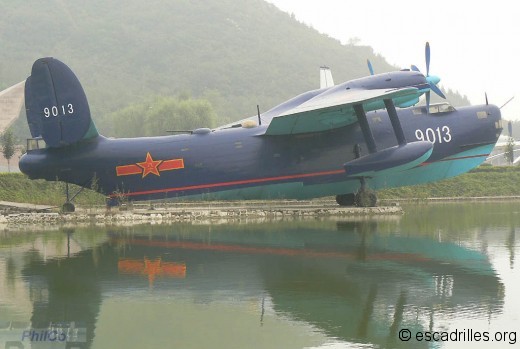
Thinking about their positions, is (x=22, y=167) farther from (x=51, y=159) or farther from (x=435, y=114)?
(x=435, y=114)


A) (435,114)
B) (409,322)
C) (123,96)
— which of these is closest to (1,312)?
(409,322)

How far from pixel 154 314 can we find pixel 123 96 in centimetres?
13337

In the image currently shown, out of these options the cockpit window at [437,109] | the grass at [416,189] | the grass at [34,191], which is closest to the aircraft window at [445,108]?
the cockpit window at [437,109]

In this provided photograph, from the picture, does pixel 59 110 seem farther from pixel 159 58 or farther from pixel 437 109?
pixel 159 58

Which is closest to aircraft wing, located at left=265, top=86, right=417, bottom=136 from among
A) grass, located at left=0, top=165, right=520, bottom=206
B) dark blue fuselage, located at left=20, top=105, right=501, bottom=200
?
dark blue fuselage, located at left=20, top=105, right=501, bottom=200

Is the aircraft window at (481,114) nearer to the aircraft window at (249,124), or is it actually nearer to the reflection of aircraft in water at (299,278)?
the aircraft window at (249,124)

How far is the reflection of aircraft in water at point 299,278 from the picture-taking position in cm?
1236

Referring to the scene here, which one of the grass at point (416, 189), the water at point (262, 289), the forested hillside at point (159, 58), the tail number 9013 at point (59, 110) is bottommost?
the water at point (262, 289)

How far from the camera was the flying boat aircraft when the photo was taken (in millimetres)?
30031

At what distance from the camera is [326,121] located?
31.2m

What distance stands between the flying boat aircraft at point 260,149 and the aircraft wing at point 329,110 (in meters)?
0.05

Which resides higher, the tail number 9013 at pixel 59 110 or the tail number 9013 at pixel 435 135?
the tail number 9013 at pixel 59 110

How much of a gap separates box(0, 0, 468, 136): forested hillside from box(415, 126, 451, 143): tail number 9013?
317 ft

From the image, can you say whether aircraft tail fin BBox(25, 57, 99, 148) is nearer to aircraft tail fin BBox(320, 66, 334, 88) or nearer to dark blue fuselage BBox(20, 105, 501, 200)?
dark blue fuselage BBox(20, 105, 501, 200)
